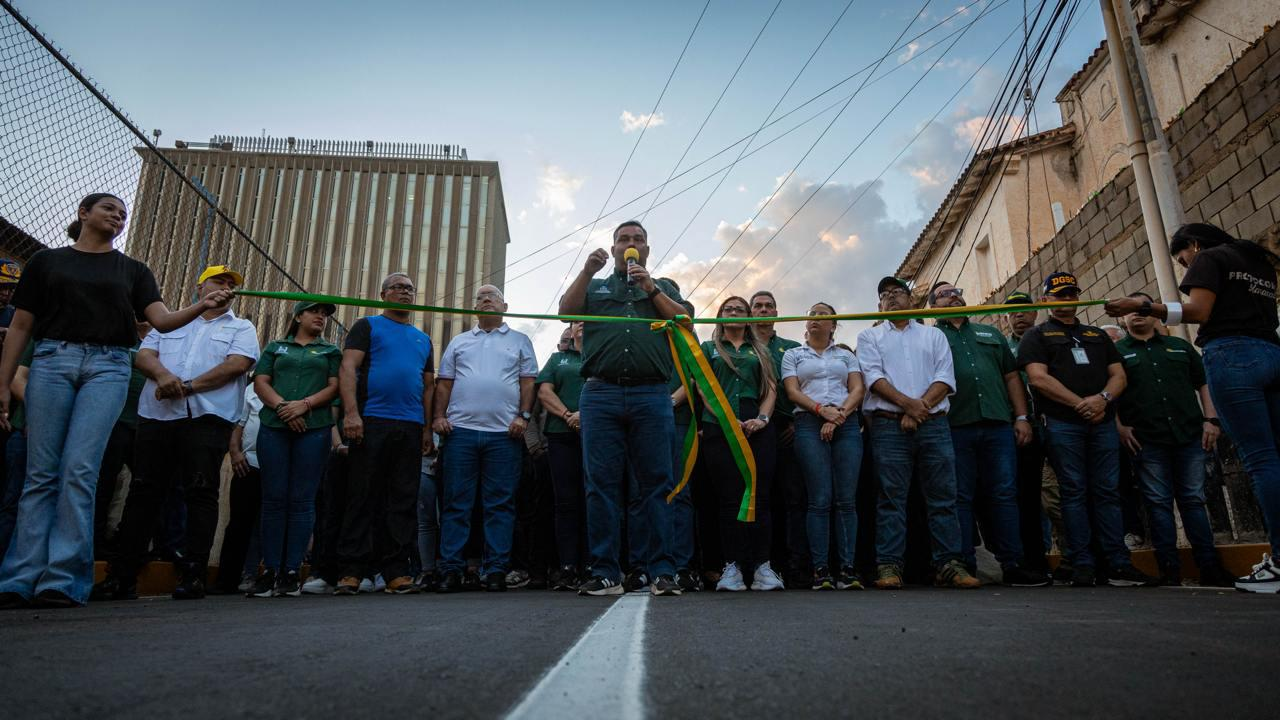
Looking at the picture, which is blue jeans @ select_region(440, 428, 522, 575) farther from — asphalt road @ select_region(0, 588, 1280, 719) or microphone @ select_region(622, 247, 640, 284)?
asphalt road @ select_region(0, 588, 1280, 719)

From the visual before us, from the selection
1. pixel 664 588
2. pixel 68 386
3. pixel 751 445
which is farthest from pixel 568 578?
pixel 68 386

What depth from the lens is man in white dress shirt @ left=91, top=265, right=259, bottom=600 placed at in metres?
4.12

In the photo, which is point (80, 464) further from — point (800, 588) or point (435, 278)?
point (435, 278)

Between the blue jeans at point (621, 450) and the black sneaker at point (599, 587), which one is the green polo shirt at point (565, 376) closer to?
the blue jeans at point (621, 450)

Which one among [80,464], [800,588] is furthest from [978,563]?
[80,464]

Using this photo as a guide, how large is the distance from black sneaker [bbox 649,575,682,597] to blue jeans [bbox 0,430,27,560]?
10.6 feet

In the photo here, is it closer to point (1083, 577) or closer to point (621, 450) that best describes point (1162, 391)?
point (1083, 577)

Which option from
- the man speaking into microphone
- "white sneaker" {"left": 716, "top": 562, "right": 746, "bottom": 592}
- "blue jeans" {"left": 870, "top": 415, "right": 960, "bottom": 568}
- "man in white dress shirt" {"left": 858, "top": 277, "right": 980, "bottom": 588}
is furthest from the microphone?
"blue jeans" {"left": 870, "top": 415, "right": 960, "bottom": 568}

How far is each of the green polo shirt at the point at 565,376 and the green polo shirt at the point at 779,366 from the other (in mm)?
1272

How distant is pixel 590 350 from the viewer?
13.6 ft

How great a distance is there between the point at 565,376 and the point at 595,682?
4202 mm

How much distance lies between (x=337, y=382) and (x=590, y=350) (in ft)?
5.84

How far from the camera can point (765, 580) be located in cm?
438

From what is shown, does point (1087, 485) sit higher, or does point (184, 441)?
point (184, 441)
